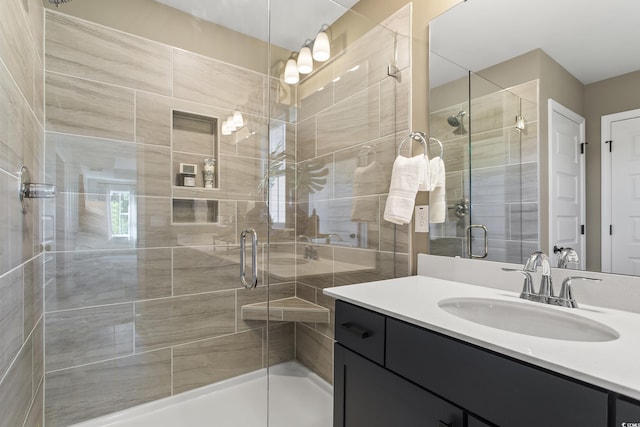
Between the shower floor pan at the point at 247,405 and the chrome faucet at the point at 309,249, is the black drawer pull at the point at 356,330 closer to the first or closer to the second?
the chrome faucet at the point at 309,249

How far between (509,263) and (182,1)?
7.39ft

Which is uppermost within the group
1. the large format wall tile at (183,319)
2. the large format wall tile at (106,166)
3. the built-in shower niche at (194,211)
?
the large format wall tile at (106,166)

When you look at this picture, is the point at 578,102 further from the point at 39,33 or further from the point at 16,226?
the point at 39,33

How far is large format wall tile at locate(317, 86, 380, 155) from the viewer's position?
1.79m

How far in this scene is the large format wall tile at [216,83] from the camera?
193 cm

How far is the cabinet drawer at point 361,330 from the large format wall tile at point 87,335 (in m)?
1.35

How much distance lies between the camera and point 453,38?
152cm

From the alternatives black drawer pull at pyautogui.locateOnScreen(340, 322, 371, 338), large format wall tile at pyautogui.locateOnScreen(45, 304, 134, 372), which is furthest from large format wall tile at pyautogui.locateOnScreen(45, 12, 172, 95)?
black drawer pull at pyautogui.locateOnScreen(340, 322, 371, 338)

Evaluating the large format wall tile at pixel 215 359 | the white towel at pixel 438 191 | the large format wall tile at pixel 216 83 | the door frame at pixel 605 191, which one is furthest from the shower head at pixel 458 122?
the large format wall tile at pixel 215 359

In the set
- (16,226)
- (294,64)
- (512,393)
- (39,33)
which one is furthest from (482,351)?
(39,33)

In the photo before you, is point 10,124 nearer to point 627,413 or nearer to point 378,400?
point 378,400

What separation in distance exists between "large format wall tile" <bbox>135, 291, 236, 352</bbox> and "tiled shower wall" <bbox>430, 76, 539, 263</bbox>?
139cm

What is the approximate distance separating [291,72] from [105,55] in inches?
40.2

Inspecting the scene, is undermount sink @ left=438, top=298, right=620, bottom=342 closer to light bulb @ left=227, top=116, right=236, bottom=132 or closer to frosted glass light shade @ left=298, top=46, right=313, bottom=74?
frosted glass light shade @ left=298, top=46, right=313, bottom=74
